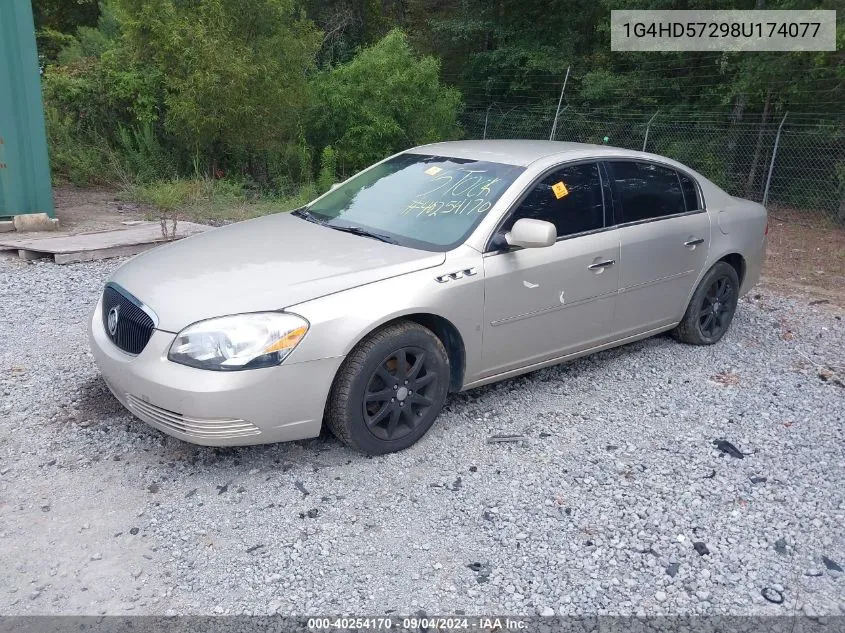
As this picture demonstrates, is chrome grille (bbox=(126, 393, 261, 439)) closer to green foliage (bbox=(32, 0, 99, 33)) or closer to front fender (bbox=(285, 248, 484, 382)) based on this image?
front fender (bbox=(285, 248, 484, 382))

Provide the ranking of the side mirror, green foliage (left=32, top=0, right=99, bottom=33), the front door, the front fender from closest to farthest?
the front fender, the side mirror, the front door, green foliage (left=32, top=0, right=99, bottom=33)

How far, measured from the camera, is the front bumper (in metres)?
3.48

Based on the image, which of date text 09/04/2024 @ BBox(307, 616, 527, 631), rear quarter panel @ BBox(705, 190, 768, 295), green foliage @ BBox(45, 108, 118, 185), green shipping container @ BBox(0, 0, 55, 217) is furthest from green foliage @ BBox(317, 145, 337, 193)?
date text 09/04/2024 @ BBox(307, 616, 527, 631)

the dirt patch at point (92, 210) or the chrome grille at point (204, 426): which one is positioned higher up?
the dirt patch at point (92, 210)

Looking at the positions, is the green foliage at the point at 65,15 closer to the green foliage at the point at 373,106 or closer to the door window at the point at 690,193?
the green foliage at the point at 373,106

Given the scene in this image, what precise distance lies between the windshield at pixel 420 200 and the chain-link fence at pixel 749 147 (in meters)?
8.61

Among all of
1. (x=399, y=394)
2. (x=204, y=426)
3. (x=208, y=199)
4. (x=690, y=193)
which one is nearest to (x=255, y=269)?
(x=204, y=426)

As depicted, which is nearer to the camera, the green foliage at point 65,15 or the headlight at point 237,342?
the headlight at point 237,342

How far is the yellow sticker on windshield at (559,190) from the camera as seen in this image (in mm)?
4699

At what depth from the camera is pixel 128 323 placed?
3.85m

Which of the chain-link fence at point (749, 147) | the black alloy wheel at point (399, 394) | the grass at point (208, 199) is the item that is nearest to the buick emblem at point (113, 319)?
the black alloy wheel at point (399, 394)

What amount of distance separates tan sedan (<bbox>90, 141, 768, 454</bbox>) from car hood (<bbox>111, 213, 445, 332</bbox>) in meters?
0.01

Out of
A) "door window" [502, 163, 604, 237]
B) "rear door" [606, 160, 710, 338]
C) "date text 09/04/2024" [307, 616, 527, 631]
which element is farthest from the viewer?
Result: "rear door" [606, 160, 710, 338]

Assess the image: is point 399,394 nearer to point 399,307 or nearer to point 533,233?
point 399,307
